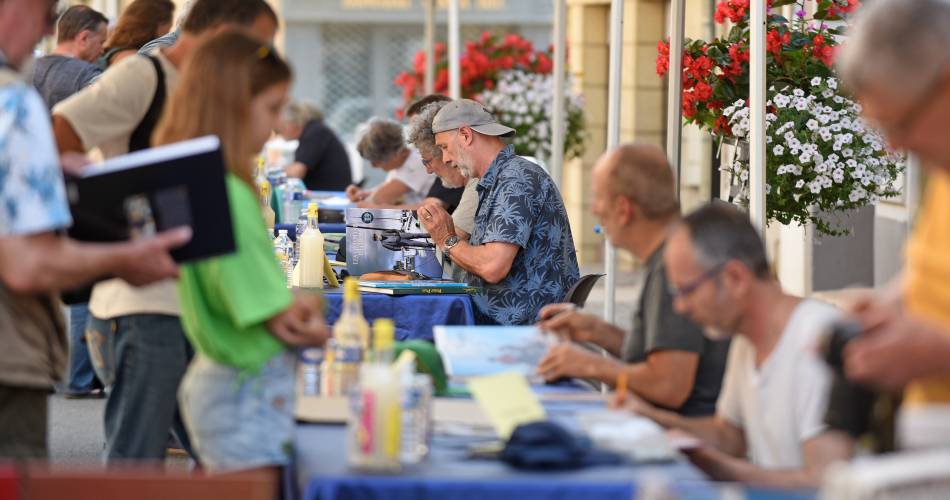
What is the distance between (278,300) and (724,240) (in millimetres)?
826

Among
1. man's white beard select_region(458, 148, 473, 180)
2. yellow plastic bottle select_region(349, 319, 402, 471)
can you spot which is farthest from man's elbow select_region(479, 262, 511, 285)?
yellow plastic bottle select_region(349, 319, 402, 471)

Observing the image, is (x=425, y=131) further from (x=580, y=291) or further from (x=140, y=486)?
(x=140, y=486)

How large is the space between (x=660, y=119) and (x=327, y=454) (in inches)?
496

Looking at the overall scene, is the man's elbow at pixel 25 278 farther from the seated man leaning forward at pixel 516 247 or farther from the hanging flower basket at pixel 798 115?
the hanging flower basket at pixel 798 115

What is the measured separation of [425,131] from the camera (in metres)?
6.65

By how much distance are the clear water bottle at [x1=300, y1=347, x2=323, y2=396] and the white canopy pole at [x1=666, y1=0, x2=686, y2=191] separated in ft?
9.81

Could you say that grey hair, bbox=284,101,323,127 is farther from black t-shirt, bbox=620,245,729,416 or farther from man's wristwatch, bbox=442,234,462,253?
Answer: black t-shirt, bbox=620,245,729,416

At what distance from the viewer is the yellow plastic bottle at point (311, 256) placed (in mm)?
5422

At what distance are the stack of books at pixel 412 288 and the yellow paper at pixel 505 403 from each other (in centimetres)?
231

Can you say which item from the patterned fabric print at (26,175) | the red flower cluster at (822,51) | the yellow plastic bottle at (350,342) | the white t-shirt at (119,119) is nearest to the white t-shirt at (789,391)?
the yellow plastic bottle at (350,342)

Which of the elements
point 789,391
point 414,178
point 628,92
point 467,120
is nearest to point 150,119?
point 789,391

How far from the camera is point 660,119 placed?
15.1 m

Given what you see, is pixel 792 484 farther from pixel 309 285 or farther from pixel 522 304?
pixel 309 285

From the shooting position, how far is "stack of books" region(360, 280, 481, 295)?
17.2ft
